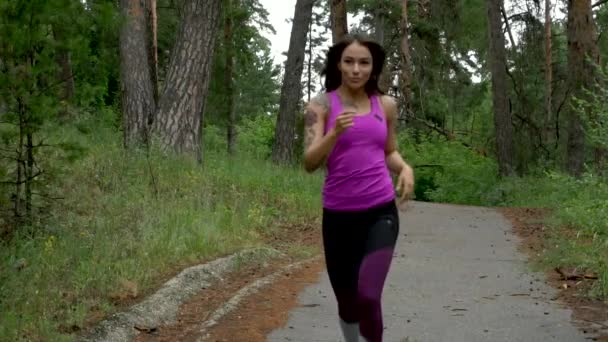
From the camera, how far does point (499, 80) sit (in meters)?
23.9

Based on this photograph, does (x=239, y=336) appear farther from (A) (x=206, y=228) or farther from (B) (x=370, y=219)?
(A) (x=206, y=228)

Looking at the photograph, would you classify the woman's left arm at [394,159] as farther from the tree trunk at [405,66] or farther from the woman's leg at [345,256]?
the tree trunk at [405,66]

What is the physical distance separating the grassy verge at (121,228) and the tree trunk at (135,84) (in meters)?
0.51

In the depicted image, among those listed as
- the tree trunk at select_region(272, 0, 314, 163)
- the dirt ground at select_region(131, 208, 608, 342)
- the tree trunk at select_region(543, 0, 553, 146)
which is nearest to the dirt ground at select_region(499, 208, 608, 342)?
the dirt ground at select_region(131, 208, 608, 342)

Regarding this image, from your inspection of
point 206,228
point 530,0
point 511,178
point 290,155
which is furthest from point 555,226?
point 530,0

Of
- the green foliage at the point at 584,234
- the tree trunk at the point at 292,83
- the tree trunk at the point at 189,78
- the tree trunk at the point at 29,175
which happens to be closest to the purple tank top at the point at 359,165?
the tree trunk at the point at 29,175

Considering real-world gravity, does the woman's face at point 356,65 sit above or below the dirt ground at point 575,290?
above

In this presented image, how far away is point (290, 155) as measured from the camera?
19.2 metres

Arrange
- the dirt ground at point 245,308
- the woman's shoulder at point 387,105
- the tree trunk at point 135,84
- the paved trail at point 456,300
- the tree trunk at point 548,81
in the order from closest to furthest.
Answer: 1. the woman's shoulder at point 387,105
2. the dirt ground at point 245,308
3. the paved trail at point 456,300
4. the tree trunk at point 135,84
5. the tree trunk at point 548,81

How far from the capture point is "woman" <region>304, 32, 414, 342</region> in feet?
14.3

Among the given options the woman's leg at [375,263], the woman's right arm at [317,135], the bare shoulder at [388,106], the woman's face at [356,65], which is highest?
the woman's face at [356,65]

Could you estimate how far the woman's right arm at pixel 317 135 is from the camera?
4.21m

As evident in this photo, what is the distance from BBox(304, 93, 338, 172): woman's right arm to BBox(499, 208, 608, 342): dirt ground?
10.8 ft

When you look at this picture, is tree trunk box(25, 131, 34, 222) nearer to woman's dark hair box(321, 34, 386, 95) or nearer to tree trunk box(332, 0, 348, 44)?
woman's dark hair box(321, 34, 386, 95)
